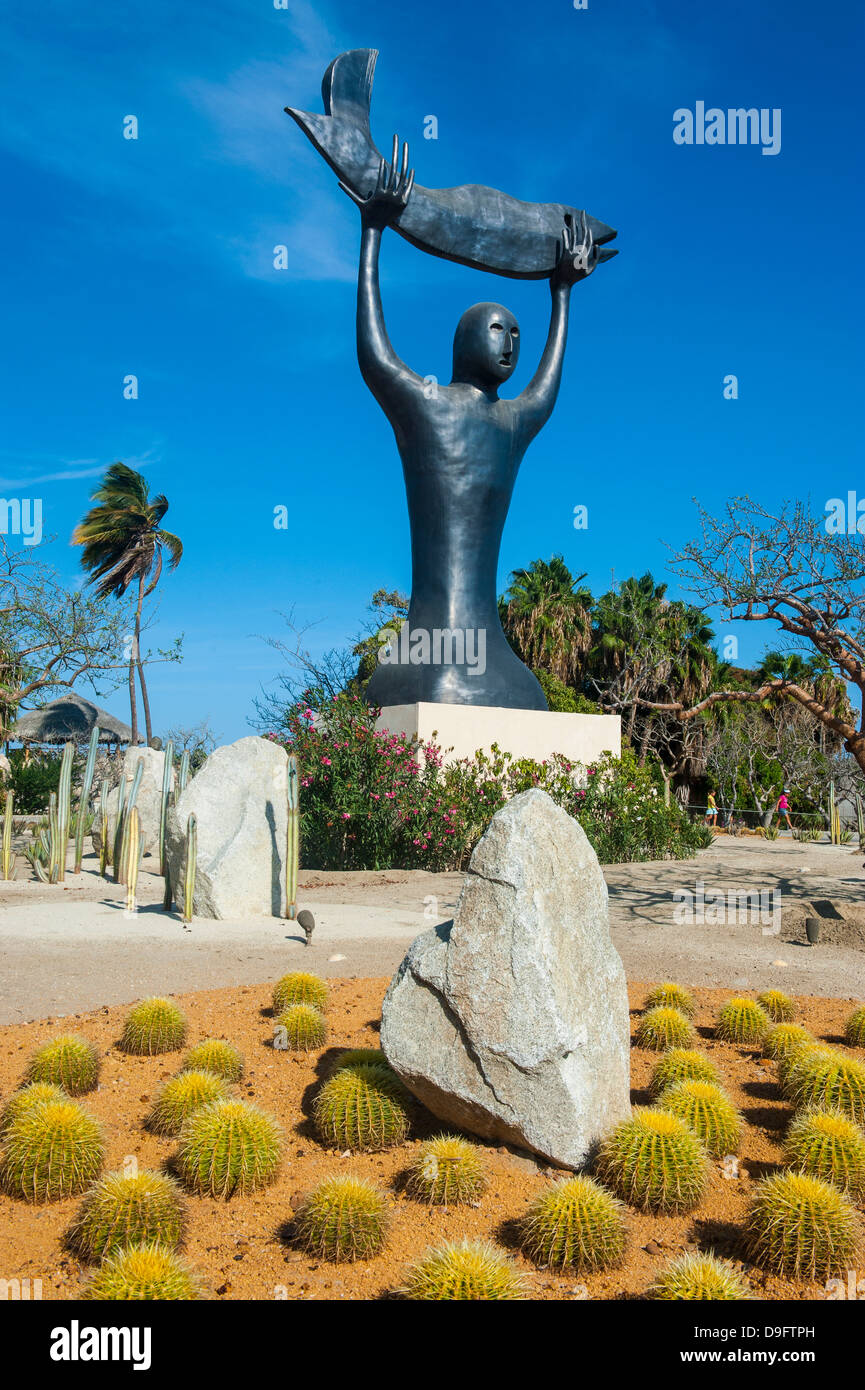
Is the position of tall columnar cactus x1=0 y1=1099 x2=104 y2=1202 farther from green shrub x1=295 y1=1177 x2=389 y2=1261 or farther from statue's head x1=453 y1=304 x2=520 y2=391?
statue's head x1=453 y1=304 x2=520 y2=391

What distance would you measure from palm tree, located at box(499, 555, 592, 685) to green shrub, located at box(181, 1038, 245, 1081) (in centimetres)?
2380

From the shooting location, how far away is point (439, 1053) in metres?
3.23

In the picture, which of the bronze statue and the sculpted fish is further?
the bronze statue

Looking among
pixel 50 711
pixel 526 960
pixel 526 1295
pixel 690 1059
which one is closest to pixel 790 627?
pixel 690 1059

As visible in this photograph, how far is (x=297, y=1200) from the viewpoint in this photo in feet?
9.84

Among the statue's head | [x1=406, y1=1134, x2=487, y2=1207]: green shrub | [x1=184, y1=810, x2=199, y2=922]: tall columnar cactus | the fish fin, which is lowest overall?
[x1=406, y1=1134, x2=487, y2=1207]: green shrub

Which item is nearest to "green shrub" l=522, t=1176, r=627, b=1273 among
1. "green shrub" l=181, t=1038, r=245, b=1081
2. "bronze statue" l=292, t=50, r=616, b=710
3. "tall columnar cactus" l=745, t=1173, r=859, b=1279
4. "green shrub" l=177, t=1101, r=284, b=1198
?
"tall columnar cactus" l=745, t=1173, r=859, b=1279

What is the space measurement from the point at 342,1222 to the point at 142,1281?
0.60m

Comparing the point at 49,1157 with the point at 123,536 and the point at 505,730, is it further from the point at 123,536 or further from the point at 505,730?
the point at 123,536

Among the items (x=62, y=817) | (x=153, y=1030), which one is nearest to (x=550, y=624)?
(x=62, y=817)

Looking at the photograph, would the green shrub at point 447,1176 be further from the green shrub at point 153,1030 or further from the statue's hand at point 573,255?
the statue's hand at point 573,255

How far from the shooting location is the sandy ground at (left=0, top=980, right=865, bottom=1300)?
258 cm

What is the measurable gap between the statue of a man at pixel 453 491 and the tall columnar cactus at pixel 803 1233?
10.3m

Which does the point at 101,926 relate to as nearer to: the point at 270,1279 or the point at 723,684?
the point at 270,1279
